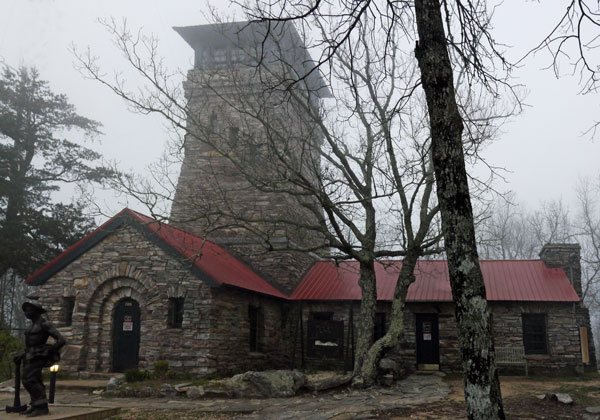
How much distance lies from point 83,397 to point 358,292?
10.9 meters

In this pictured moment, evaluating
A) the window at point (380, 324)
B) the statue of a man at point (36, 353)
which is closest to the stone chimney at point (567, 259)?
the window at point (380, 324)

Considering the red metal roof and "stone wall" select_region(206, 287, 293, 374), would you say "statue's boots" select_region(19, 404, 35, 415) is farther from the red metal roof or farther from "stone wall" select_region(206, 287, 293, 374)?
the red metal roof

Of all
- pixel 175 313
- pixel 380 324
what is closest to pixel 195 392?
pixel 175 313

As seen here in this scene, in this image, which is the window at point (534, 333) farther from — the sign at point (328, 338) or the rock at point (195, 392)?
the rock at point (195, 392)

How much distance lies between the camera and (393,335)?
46.9 ft

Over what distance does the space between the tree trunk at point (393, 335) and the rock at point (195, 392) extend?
4367mm

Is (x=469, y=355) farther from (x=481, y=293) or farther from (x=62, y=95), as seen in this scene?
(x=62, y=95)

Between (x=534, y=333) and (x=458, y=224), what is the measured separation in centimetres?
1635

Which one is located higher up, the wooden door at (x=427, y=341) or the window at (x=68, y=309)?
the window at (x=68, y=309)

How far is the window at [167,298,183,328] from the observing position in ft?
50.2

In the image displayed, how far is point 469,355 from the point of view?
186 inches

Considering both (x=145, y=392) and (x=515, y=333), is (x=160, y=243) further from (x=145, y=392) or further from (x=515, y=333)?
(x=515, y=333)

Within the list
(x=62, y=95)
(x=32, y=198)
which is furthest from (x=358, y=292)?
→ (x=62, y=95)

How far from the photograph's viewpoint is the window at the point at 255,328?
18.2 metres
